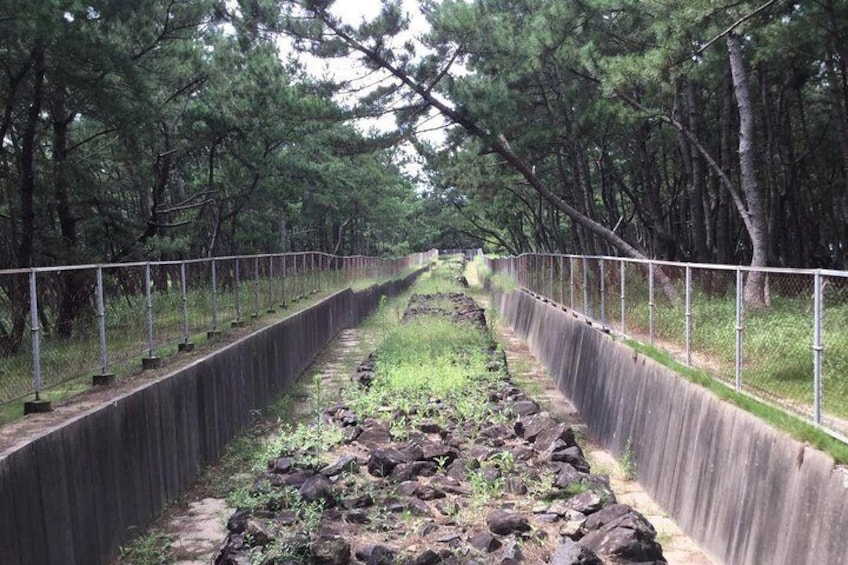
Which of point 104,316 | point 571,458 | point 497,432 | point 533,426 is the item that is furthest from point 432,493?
point 104,316

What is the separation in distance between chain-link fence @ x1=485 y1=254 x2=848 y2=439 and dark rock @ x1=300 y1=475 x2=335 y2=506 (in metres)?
3.87

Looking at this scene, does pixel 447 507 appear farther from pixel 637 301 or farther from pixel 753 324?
pixel 637 301

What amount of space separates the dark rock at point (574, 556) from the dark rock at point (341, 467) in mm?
2686

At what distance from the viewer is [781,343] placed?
611cm

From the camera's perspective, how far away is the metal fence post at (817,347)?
508cm

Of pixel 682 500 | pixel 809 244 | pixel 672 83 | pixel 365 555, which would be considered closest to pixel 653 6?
pixel 672 83

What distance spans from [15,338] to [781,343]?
6621 mm

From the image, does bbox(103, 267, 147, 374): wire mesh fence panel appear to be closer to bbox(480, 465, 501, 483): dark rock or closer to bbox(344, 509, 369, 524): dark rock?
bbox(344, 509, 369, 524): dark rock

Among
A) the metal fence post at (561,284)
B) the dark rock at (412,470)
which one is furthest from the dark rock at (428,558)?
the metal fence post at (561,284)

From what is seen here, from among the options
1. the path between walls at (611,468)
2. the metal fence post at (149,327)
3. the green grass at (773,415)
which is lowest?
the path between walls at (611,468)

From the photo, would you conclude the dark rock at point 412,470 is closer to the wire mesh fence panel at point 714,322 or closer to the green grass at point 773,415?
the green grass at point 773,415

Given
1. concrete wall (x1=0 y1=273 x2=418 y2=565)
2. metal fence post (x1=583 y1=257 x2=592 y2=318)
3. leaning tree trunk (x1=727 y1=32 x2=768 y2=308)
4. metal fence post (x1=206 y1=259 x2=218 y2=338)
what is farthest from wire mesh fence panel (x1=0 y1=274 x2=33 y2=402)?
leaning tree trunk (x1=727 y1=32 x2=768 y2=308)

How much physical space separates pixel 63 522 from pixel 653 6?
9.95 m

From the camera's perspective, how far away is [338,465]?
7434mm
